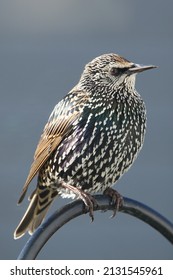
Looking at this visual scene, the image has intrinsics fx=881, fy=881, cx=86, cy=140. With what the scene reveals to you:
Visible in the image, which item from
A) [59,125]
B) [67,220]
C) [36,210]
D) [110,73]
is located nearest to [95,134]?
[59,125]

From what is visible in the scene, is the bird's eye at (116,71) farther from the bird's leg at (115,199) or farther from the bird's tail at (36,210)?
the bird's tail at (36,210)

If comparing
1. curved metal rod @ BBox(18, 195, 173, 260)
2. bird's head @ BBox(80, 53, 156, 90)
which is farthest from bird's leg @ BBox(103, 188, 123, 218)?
bird's head @ BBox(80, 53, 156, 90)

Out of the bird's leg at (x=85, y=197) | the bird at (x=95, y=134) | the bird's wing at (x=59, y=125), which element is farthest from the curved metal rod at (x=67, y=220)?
the bird's wing at (x=59, y=125)

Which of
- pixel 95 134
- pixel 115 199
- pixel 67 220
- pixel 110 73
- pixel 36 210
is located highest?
pixel 110 73

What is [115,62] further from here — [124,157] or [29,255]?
[29,255]

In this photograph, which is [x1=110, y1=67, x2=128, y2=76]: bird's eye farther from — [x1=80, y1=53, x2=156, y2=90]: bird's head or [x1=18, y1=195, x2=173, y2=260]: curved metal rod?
[x1=18, y1=195, x2=173, y2=260]: curved metal rod

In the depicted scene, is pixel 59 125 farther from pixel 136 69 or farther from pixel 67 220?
pixel 67 220
